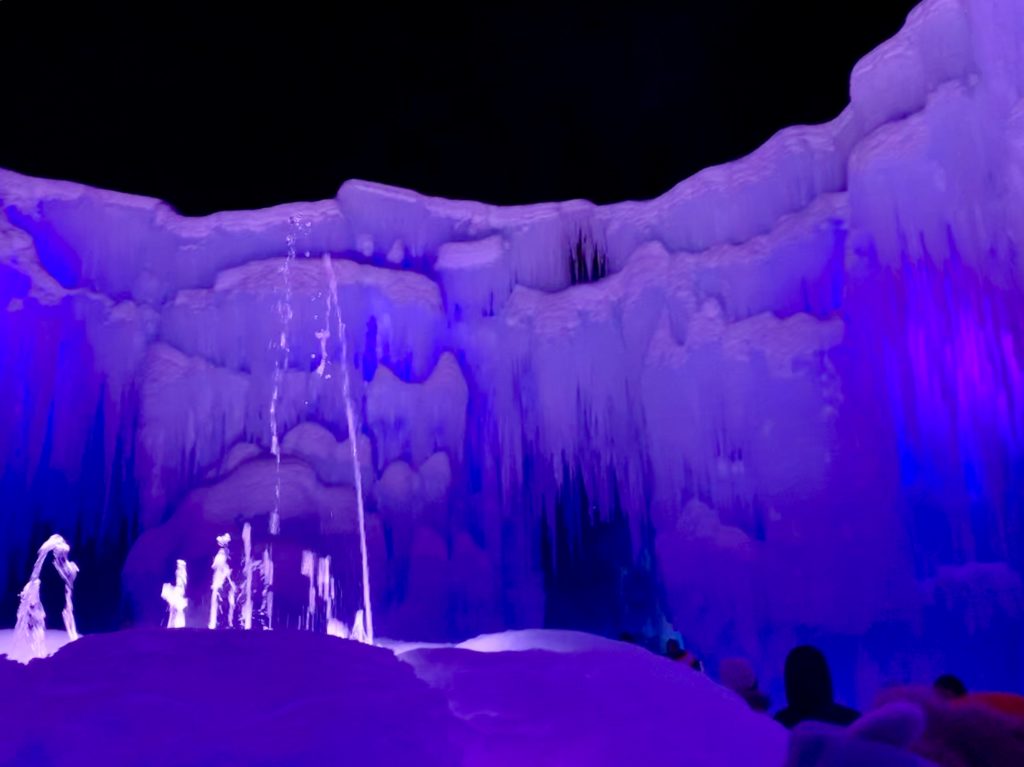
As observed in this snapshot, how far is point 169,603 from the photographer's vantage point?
36.6ft

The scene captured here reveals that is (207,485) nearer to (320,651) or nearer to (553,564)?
(553,564)

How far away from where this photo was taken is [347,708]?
2.58 meters

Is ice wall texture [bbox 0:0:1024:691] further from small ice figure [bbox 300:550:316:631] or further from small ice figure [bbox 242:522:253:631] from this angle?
small ice figure [bbox 242:522:253:631]

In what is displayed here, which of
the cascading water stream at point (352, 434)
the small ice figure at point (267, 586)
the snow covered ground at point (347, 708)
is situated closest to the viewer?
the snow covered ground at point (347, 708)

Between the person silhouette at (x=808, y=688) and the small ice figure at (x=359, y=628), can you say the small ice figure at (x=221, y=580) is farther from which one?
the person silhouette at (x=808, y=688)

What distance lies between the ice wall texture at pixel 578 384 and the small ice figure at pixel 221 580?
240 mm

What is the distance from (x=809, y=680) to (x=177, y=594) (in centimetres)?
908

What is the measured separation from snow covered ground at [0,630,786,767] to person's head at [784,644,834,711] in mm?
1270

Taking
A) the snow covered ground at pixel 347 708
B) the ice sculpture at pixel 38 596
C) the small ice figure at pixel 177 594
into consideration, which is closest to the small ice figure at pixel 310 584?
the small ice figure at pixel 177 594

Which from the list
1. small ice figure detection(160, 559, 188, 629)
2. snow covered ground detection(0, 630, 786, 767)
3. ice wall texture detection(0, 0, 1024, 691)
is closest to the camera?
snow covered ground detection(0, 630, 786, 767)

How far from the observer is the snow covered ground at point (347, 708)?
243cm

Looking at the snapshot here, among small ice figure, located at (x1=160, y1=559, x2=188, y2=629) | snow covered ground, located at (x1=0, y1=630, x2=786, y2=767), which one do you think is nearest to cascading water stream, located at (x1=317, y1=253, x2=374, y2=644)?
small ice figure, located at (x1=160, y1=559, x2=188, y2=629)

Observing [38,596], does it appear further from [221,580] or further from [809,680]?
[809,680]

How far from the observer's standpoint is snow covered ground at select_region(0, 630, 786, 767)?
2.43m
